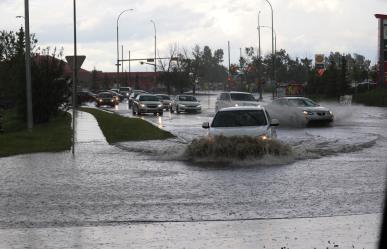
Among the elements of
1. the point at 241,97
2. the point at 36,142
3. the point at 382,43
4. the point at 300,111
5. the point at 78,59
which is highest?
the point at 382,43

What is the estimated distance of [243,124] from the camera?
1791 centimetres

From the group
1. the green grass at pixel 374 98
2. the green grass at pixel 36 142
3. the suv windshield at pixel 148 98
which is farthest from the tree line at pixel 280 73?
the green grass at pixel 36 142

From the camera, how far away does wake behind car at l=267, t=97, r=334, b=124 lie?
32.4 metres

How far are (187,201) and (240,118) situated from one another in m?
7.68

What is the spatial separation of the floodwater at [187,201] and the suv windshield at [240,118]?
1399mm

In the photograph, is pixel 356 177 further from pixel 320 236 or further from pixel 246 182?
pixel 320 236

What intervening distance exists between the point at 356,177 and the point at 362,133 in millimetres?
13853

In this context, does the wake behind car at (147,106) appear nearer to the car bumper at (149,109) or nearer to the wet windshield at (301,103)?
the car bumper at (149,109)

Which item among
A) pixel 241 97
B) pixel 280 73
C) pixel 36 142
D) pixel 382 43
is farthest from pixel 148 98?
pixel 280 73

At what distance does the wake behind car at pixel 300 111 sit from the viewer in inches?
1277

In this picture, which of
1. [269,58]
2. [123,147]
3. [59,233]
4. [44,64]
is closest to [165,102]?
[44,64]

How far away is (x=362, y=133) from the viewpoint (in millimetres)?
26812

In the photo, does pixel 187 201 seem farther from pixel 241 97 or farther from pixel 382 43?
pixel 382 43

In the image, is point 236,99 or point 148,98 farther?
point 148,98
